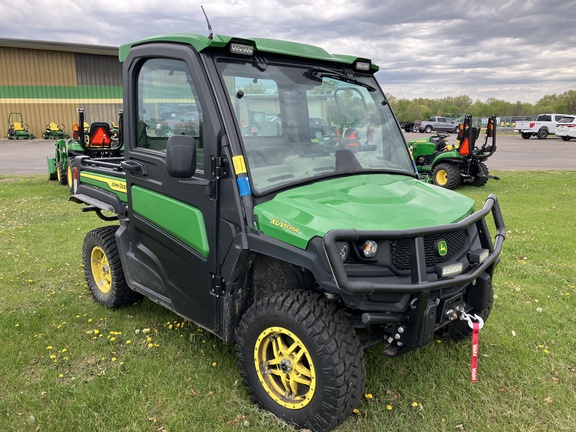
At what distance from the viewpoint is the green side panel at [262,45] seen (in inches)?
120

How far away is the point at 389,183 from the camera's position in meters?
3.46

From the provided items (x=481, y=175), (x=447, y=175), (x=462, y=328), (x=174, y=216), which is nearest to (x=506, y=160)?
(x=481, y=175)

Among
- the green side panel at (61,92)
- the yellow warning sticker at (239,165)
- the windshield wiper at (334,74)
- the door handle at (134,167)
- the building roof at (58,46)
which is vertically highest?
the building roof at (58,46)

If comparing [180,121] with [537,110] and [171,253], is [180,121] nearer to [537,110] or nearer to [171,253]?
[171,253]

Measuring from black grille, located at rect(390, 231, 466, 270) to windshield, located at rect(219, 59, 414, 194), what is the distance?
2.55ft

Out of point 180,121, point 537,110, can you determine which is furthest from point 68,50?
point 537,110

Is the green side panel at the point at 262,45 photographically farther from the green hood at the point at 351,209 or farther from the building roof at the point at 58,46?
the building roof at the point at 58,46

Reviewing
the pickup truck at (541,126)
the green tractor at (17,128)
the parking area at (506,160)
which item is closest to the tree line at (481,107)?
the pickup truck at (541,126)

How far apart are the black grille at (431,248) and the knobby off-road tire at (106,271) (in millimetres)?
2781

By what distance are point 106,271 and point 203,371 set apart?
182 centimetres

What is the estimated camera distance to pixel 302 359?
9.91 ft

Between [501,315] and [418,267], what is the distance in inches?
93.2

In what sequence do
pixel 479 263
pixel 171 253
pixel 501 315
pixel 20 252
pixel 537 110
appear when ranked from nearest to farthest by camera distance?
1. pixel 479 263
2. pixel 171 253
3. pixel 501 315
4. pixel 20 252
5. pixel 537 110

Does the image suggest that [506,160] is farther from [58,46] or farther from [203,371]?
[58,46]
